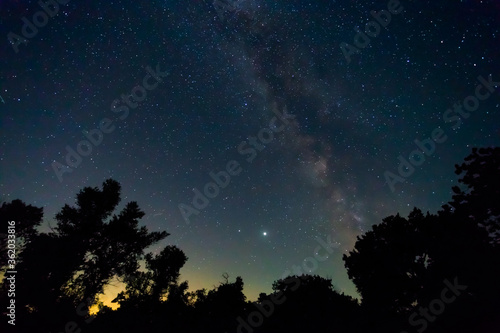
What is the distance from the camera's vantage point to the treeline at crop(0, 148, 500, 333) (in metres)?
13.7

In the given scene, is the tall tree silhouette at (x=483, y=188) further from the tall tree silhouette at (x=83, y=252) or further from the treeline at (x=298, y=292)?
the tall tree silhouette at (x=83, y=252)

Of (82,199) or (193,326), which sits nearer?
(82,199)

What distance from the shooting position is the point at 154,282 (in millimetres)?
32438

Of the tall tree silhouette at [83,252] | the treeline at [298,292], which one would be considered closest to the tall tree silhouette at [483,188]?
the treeline at [298,292]

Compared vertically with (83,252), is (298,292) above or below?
below

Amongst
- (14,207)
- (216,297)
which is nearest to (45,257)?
(14,207)

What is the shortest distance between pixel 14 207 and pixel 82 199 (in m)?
6.02

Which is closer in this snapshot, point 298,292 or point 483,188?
point 483,188

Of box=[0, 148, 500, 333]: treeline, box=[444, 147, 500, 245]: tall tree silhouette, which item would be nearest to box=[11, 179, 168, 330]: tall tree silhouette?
box=[0, 148, 500, 333]: treeline

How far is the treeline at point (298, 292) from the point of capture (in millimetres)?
13716

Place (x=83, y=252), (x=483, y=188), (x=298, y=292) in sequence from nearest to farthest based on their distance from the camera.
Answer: (x=483, y=188)
(x=83, y=252)
(x=298, y=292)

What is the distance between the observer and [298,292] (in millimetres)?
35344

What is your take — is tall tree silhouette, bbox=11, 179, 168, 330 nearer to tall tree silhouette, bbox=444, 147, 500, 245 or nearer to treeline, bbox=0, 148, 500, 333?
treeline, bbox=0, 148, 500, 333

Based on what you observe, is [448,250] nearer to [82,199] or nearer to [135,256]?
[135,256]
